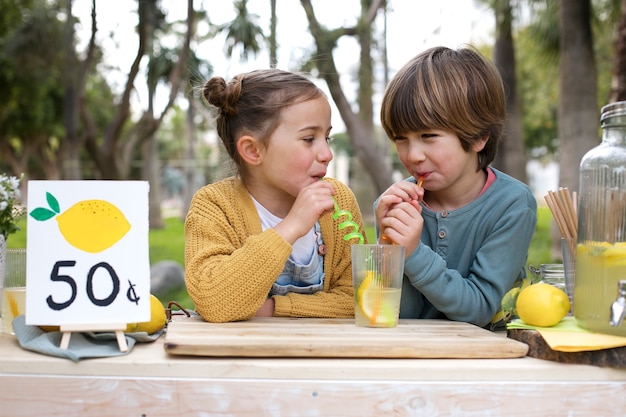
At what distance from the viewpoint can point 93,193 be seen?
1.42 metres

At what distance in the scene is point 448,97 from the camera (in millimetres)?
1798

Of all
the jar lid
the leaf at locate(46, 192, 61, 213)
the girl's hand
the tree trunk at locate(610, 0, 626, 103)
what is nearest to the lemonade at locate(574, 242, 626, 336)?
the jar lid

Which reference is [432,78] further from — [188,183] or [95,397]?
[188,183]

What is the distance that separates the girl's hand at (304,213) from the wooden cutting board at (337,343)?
28cm

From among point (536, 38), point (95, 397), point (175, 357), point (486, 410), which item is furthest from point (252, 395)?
point (536, 38)

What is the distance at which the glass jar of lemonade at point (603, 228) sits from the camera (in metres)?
1.33

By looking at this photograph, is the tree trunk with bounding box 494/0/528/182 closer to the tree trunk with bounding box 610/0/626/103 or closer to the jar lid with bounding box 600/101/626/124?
the tree trunk with bounding box 610/0/626/103

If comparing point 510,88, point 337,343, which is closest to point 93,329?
point 337,343

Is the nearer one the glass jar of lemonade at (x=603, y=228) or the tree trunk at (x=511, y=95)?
the glass jar of lemonade at (x=603, y=228)

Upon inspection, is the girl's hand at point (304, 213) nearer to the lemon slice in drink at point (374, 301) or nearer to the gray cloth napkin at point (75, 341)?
the lemon slice in drink at point (374, 301)

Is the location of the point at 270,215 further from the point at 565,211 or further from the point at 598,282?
the point at 598,282

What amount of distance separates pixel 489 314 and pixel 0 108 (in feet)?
61.1

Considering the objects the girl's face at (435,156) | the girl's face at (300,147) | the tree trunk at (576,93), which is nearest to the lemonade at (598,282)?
the girl's face at (435,156)

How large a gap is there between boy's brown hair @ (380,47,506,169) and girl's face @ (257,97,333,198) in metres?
0.18
